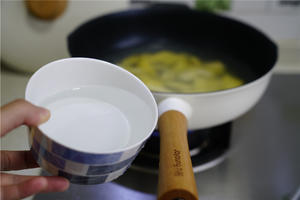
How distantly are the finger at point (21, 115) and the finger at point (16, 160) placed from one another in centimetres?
10

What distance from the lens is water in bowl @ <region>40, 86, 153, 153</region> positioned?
286 millimetres

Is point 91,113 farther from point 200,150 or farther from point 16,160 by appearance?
point 200,150

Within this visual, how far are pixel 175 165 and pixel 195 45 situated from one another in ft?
1.57

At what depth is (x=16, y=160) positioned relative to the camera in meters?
0.37

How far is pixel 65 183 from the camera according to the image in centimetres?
29

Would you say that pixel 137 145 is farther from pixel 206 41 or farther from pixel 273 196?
pixel 206 41

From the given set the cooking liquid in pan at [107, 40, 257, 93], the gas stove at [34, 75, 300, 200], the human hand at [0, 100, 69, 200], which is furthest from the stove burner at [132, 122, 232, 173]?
the human hand at [0, 100, 69, 200]

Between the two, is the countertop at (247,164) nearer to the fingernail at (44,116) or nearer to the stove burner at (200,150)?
the stove burner at (200,150)

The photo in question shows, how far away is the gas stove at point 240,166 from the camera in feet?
1.60

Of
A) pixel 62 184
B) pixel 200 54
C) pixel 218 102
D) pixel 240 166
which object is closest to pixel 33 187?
pixel 62 184

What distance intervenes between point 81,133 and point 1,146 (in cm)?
21

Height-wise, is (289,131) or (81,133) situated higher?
(81,133)

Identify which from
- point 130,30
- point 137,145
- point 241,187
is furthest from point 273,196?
point 130,30

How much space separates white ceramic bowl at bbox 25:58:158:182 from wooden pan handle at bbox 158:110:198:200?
1.4 inches
